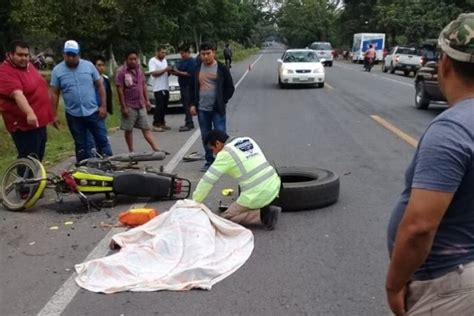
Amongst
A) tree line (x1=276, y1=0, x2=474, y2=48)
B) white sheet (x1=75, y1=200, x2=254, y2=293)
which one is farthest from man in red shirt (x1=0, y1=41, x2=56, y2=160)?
tree line (x1=276, y1=0, x2=474, y2=48)

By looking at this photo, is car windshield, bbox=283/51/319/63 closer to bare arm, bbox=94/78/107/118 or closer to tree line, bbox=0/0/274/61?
tree line, bbox=0/0/274/61

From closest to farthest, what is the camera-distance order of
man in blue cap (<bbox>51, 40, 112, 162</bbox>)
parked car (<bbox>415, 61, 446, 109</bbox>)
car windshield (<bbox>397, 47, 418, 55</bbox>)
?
man in blue cap (<bbox>51, 40, 112, 162</bbox>)
parked car (<bbox>415, 61, 446, 109</bbox>)
car windshield (<bbox>397, 47, 418, 55</bbox>)

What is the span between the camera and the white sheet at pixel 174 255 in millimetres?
4520

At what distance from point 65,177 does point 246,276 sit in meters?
2.94

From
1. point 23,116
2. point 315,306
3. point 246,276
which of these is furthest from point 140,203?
point 315,306

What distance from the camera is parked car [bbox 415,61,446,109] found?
49.0 ft

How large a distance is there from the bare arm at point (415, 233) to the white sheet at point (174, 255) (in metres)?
2.60

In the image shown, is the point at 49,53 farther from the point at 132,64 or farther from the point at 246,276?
the point at 246,276

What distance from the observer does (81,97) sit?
318 inches

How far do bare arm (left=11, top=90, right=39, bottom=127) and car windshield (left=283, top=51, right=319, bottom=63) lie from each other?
1942 centimetres

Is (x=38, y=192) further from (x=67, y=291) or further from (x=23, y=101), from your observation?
(x=67, y=291)

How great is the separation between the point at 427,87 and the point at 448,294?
14.2 m

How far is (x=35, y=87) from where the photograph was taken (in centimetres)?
726

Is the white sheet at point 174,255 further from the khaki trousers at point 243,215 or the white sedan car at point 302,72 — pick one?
the white sedan car at point 302,72
